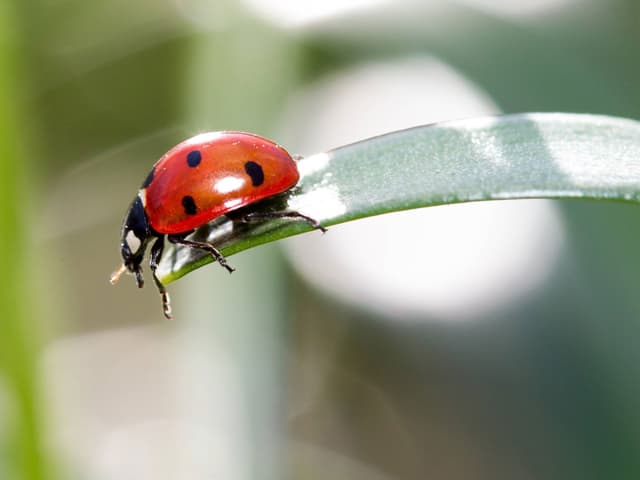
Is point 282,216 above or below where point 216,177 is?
below

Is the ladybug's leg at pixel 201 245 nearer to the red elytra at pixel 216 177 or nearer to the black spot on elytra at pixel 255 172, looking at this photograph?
the red elytra at pixel 216 177

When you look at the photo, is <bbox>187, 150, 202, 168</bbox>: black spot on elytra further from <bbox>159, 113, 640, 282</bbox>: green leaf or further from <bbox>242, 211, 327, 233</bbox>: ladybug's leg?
<bbox>159, 113, 640, 282</bbox>: green leaf

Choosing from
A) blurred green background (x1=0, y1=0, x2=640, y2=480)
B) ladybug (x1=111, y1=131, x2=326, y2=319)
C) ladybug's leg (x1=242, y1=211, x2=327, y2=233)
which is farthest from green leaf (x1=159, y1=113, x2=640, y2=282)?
blurred green background (x1=0, y1=0, x2=640, y2=480)

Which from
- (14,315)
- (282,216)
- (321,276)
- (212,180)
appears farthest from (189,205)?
(321,276)

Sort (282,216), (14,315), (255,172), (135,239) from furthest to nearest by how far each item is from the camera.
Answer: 1. (14,315)
2. (135,239)
3. (255,172)
4. (282,216)

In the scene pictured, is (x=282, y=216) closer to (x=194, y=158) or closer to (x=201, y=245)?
(x=201, y=245)

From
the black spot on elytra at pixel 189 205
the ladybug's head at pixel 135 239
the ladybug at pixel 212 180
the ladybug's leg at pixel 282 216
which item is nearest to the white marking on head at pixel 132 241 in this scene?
the ladybug's head at pixel 135 239
